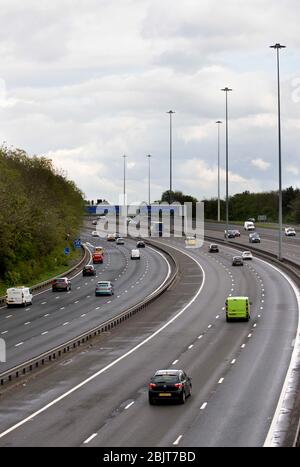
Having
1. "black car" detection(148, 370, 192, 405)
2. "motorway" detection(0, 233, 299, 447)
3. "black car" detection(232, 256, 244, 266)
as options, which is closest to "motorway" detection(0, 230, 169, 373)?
"motorway" detection(0, 233, 299, 447)

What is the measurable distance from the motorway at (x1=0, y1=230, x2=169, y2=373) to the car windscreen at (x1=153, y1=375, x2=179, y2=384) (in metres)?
12.8

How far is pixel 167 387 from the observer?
4250cm

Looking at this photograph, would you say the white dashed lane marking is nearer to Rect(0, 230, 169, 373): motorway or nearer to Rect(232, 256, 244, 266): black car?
Rect(0, 230, 169, 373): motorway

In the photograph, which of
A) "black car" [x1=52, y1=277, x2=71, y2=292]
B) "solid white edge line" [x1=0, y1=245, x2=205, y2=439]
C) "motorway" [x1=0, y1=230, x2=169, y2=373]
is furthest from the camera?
"black car" [x1=52, y1=277, x2=71, y2=292]

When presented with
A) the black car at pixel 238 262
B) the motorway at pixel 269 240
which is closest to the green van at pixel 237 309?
the motorway at pixel 269 240

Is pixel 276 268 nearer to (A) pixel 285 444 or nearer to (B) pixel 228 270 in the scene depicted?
(B) pixel 228 270

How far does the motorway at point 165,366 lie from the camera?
36531 millimetres

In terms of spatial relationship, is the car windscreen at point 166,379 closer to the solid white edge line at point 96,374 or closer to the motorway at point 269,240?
the solid white edge line at point 96,374

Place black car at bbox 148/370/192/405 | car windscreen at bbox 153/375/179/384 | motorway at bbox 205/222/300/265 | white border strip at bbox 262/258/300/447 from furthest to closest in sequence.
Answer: motorway at bbox 205/222/300/265 → car windscreen at bbox 153/375/179/384 → black car at bbox 148/370/192/405 → white border strip at bbox 262/258/300/447

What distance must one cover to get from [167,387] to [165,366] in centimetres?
1042

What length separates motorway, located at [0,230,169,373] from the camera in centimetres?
6334

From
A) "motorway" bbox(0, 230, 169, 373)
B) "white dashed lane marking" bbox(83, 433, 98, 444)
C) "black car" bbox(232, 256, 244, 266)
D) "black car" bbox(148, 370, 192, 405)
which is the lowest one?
"motorway" bbox(0, 230, 169, 373)

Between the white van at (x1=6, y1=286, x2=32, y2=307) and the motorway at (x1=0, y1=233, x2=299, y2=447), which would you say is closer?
the motorway at (x1=0, y1=233, x2=299, y2=447)
